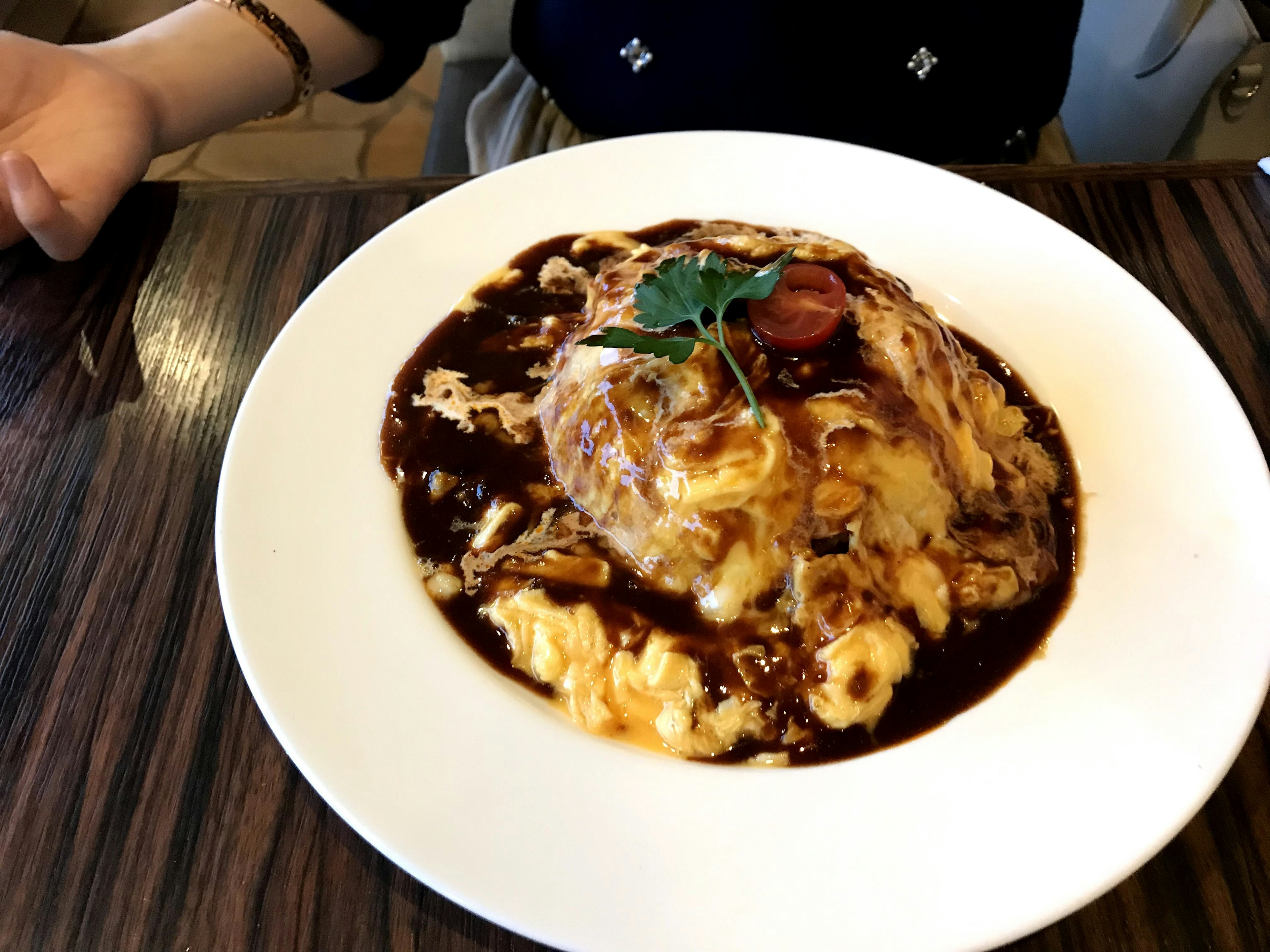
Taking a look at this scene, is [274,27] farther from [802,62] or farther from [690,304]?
[690,304]

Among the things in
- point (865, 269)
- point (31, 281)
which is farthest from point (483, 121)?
point (865, 269)

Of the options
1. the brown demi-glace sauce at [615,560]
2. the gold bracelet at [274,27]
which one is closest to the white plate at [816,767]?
the brown demi-glace sauce at [615,560]

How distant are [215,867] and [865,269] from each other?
180 centimetres

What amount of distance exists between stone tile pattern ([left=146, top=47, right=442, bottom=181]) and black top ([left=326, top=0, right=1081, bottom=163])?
7.88 ft

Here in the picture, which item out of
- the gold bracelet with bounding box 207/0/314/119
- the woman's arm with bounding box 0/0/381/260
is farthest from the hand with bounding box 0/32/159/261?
the gold bracelet with bounding box 207/0/314/119

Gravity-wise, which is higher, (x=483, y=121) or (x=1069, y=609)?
(x=483, y=121)

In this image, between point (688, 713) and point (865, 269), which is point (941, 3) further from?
point (688, 713)

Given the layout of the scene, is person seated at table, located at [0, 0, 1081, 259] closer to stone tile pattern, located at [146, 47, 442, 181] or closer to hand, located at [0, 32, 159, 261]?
hand, located at [0, 32, 159, 261]

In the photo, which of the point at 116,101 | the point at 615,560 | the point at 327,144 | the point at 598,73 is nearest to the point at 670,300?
the point at 615,560

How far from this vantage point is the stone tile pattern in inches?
196

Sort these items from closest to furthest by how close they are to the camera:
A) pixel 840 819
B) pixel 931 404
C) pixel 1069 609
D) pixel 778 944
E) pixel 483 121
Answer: pixel 778 944 → pixel 840 819 → pixel 1069 609 → pixel 931 404 → pixel 483 121

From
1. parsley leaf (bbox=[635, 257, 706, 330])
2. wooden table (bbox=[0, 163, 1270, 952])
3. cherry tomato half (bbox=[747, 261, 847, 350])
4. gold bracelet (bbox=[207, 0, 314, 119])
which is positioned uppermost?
gold bracelet (bbox=[207, 0, 314, 119])

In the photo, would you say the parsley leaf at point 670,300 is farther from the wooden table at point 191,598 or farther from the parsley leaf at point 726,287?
the wooden table at point 191,598

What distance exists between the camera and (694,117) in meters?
2.67
